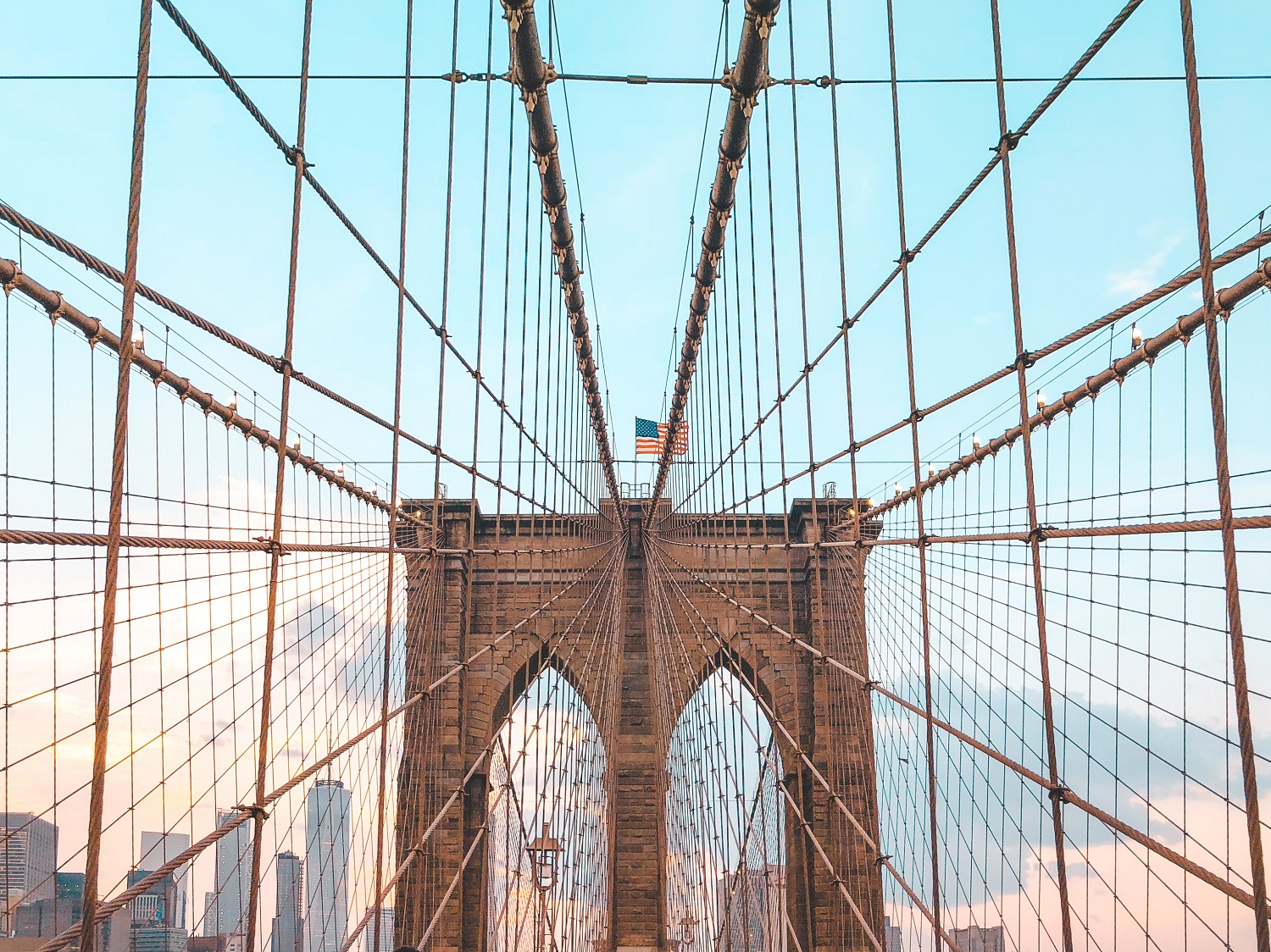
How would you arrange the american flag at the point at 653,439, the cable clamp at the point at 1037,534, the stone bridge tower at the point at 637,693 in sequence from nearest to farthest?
the cable clamp at the point at 1037,534 → the stone bridge tower at the point at 637,693 → the american flag at the point at 653,439

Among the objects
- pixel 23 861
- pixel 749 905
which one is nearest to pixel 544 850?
pixel 749 905

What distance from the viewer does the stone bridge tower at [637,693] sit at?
41.9 feet

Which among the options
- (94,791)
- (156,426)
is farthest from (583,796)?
(94,791)

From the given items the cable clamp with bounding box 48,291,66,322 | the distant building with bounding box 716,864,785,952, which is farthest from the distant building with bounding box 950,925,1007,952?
the cable clamp with bounding box 48,291,66,322

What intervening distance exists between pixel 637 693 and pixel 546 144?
10.3m

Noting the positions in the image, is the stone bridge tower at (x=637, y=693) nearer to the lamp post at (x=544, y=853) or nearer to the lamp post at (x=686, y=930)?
the lamp post at (x=686, y=930)

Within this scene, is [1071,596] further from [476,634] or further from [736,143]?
[476,634]

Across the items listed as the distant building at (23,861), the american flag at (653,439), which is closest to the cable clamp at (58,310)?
the distant building at (23,861)

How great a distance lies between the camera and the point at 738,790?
8.24 meters

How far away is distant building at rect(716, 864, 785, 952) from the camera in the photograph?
6.99 m

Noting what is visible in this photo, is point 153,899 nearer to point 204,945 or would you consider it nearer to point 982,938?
point 204,945

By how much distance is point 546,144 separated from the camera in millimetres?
5441

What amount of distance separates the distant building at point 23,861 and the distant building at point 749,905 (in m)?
3.55

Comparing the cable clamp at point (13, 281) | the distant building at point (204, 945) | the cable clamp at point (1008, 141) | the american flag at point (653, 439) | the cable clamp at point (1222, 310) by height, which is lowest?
the distant building at point (204, 945)
